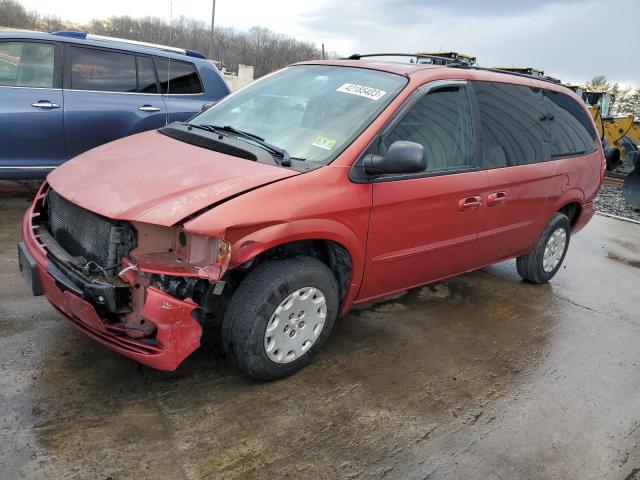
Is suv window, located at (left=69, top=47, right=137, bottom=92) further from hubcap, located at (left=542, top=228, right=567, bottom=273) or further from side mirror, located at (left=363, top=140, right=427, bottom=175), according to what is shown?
hubcap, located at (left=542, top=228, right=567, bottom=273)

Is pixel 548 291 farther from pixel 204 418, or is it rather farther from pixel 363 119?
pixel 204 418

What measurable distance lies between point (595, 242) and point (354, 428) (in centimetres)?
545

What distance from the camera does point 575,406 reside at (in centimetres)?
306

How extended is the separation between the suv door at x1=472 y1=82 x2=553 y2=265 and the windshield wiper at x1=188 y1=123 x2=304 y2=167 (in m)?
1.50

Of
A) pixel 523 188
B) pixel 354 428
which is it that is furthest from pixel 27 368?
pixel 523 188

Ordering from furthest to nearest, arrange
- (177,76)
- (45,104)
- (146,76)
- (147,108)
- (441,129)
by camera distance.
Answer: (177,76), (146,76), (147,108), (45,104), (441,129)

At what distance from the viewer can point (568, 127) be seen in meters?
4.59

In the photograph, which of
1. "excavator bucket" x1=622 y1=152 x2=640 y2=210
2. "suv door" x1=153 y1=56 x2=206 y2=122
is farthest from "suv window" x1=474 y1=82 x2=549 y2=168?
"excavator bucket" x1=622 y1=152 x2=640 y2=210

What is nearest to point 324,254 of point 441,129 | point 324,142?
point 324,142

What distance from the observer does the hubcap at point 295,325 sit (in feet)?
8.96

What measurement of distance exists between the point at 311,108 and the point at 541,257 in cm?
263

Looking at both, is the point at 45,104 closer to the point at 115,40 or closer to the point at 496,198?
the point at 115,40

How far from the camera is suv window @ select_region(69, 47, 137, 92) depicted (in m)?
5.29

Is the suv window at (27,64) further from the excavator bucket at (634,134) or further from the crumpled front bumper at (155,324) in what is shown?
the excavator bucket at (634,134)
